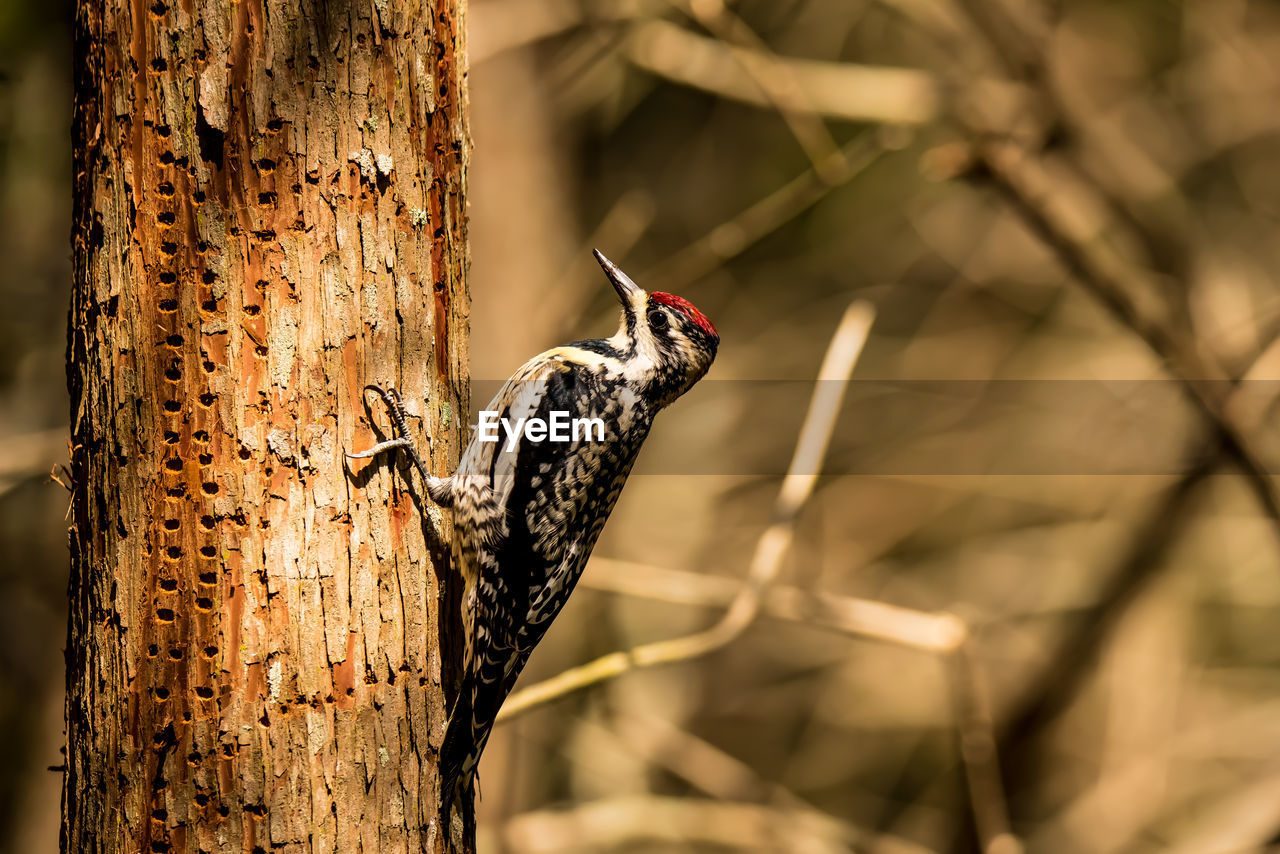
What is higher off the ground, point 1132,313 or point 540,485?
point 1132,313

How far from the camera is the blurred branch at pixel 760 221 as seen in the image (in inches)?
133

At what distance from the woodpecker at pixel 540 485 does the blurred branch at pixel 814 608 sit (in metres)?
0.78

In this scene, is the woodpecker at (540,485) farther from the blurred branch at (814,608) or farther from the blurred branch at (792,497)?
the blurred branch at (814,608)

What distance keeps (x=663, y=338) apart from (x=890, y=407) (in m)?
4.39

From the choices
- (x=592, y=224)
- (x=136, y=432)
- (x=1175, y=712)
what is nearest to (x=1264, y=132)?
(x=1175, y=712)

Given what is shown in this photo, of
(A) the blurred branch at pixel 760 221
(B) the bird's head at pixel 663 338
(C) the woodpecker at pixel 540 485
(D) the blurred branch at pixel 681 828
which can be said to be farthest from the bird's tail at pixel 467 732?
(D) the blurred branch at pixel 681 828

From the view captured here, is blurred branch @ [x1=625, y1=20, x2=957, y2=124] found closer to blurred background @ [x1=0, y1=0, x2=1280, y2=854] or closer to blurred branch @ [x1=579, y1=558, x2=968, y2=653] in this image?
blurred background @ [x1=0, y1=0, x2=1280, y2=854]

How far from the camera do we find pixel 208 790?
5.02 feet

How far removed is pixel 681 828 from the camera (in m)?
4.28

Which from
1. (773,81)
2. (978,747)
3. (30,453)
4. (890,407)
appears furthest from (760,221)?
(890,407)

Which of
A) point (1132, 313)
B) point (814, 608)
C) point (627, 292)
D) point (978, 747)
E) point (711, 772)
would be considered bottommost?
point (711, 772)

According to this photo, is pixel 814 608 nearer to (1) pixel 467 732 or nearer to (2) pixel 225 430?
(1) pixel 467 732

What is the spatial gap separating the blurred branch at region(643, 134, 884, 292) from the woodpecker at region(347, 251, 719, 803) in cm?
108

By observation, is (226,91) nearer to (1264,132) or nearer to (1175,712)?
(1264,132)
